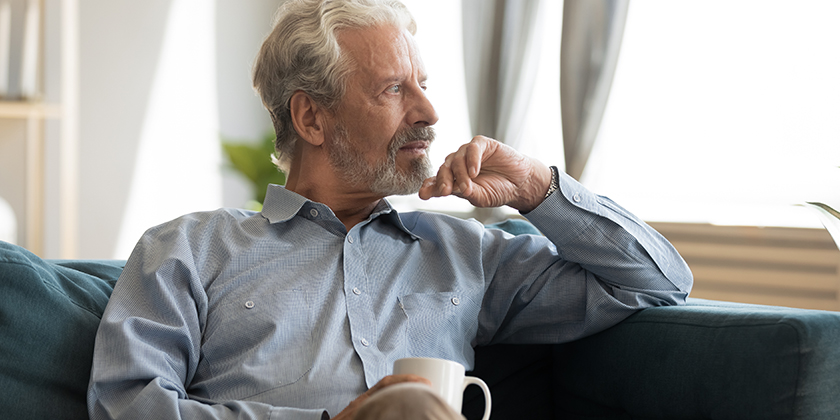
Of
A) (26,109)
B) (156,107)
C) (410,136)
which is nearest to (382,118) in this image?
(410,136)

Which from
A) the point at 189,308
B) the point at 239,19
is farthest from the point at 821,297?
the point at 239,19

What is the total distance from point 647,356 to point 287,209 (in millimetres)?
709

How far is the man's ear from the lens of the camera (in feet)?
5.04

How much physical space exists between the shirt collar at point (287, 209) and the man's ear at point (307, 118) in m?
0.16

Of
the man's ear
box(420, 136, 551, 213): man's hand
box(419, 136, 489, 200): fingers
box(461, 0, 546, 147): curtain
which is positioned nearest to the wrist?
box(420, 136, 551, 213): man's hand

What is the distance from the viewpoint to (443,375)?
2.98 feet

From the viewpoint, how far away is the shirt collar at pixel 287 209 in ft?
4.46

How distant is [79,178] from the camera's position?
4.05 metres

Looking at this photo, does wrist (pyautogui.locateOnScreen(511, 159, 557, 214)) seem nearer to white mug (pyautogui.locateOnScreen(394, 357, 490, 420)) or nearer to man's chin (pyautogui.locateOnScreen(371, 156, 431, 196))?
man's chin (pyautogui.locateOnScreen(371, 156, 431, 196))

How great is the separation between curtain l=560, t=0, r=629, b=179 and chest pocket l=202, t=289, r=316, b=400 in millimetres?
2013

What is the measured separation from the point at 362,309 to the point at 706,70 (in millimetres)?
2198

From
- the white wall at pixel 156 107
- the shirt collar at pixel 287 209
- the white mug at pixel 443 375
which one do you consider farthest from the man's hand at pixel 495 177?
the white wall at pixel 156 107

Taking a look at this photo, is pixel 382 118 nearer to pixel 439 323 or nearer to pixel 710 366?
pixel 439 323

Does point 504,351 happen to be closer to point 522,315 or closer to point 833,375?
point 522,315
